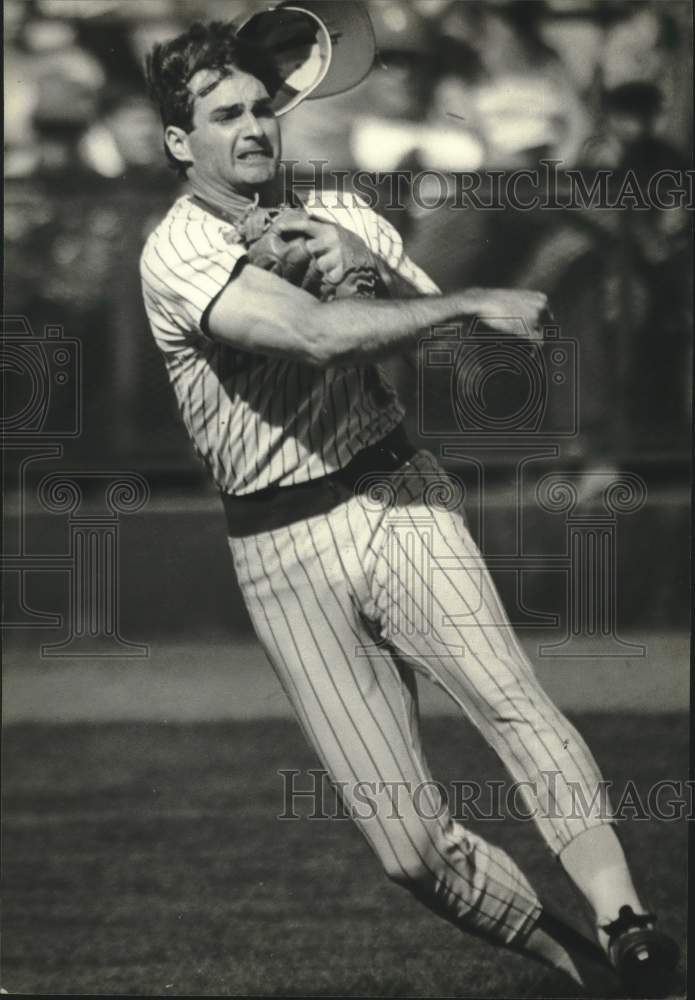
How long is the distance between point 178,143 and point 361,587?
0.87 meters

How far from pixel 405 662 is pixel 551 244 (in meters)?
2.58

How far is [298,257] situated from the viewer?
8.94ft

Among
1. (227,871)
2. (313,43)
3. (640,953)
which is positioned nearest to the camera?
(640,953)

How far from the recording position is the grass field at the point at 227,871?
3.29 meters

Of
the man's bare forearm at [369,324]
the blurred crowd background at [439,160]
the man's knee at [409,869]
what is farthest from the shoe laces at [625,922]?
the blurred crowd background at [439,160]

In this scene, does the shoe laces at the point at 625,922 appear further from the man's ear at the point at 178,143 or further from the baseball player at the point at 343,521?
the man's ear at the point at 178,143

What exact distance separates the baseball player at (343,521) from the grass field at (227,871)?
0.52m

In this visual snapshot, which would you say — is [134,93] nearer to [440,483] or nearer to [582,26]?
[582,26]

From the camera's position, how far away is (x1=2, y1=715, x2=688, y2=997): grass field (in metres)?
3.29

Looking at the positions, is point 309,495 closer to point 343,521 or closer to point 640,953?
point 343,521

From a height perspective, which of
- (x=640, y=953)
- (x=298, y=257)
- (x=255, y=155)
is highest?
(x=255, y=155)

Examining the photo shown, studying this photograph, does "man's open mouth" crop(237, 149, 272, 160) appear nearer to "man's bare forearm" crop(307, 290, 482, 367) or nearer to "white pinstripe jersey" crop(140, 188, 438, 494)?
"white pinstripe jersey" crop(140, 188, 438, 494)

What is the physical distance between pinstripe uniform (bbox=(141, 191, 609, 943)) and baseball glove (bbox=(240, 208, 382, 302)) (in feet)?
0.16

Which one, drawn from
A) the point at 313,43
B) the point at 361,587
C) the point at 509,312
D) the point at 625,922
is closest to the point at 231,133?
the point at 313,43
